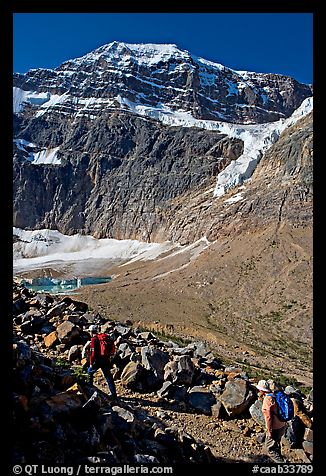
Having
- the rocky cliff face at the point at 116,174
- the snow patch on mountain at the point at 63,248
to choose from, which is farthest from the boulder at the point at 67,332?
the rocky cliff face at the point at 116,174

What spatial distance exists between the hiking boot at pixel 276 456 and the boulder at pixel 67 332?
5241mm

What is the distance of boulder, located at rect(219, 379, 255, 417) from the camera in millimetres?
7223

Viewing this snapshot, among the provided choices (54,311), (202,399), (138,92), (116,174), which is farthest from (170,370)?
(138,92)

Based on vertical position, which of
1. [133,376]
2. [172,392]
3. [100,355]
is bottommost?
[172,392]

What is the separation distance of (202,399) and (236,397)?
0.69 meters

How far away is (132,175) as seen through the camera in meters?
119

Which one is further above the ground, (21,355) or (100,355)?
(21,355)

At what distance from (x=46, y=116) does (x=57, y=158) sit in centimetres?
2278

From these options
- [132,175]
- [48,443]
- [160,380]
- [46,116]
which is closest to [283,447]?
[160,380]

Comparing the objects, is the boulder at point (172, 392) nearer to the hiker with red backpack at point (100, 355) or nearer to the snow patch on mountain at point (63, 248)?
the hiker with red backpack at point (100, 355)

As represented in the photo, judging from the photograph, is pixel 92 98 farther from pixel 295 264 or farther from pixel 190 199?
pixel 295 264

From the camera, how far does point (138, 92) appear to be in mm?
165500

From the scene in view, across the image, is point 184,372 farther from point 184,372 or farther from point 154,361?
point 154,361

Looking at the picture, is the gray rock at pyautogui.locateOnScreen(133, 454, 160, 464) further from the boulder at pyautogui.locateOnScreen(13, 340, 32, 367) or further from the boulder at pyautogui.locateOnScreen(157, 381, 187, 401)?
the boulder at pyautogui.locateOnScreen(157, 381, 187, 401)
